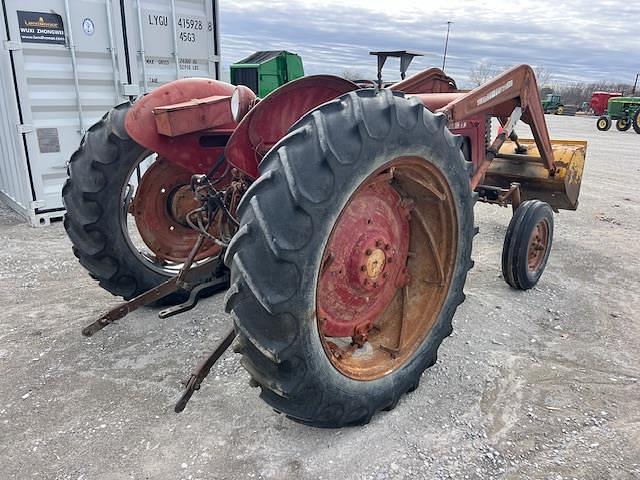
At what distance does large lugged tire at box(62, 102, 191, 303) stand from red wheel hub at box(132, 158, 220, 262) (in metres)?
0.23

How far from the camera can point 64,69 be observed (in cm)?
575

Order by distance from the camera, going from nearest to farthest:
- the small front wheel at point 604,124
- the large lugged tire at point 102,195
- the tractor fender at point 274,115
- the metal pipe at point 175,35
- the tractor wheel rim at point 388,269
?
1. the tractor wheel rim at point 388,269
2. the tractor fender at point 274,115
3. the large lugged tire at point 102,195
4. the metal pipe at point 175,35
5. the small front wheel at point 604,124

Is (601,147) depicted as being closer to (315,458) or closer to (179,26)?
(179,26)

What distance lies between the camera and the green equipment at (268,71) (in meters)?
10.1

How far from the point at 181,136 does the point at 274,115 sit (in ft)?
2.31

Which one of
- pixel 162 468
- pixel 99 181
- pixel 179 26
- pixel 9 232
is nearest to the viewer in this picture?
pixel 162 468

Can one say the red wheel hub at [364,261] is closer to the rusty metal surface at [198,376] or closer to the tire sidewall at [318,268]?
the tire sidewall at [318,268]

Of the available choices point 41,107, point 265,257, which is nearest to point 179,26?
point 41,107

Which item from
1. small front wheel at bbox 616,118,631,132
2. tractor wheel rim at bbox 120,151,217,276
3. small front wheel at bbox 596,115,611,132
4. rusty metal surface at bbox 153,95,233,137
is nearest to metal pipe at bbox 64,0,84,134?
tractor wheel rim at bbox 120,151,217,276

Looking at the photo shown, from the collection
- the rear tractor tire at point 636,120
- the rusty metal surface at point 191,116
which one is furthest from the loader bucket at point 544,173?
the rear tractor tire at point 636,120

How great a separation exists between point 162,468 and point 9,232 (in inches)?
179

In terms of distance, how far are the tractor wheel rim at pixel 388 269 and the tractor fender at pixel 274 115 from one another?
0.56 metres

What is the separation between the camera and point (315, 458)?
2.31 m

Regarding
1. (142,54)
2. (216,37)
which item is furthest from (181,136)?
(216,37)
